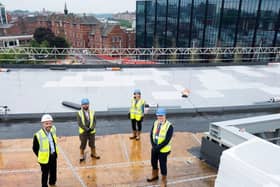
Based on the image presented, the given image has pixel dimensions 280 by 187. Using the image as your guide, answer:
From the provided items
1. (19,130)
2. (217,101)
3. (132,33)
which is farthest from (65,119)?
(132,33)

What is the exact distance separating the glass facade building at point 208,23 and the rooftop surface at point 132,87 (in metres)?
21.8

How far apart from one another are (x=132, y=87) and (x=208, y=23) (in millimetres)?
31267

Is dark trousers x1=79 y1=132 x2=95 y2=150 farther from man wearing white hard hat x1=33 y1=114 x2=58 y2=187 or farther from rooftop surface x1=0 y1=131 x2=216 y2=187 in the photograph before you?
man wearing white hard hat x1=33 y1=114 x2=58 y2=187

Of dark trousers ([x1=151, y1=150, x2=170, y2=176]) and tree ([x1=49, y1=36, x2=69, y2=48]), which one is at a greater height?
dark trousers ([x1=151, y1=150, x2=170, y2=176])

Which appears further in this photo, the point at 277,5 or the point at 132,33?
the point at 132,33

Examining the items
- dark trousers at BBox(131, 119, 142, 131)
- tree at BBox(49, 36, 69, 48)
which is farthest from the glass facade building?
dark trousers at BBox(131, 119, 142, 131)

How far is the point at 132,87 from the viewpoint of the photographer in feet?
35.8

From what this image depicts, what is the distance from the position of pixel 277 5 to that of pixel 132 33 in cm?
4185

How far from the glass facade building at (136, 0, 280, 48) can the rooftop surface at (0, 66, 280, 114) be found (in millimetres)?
21823

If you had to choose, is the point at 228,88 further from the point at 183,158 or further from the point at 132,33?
the point at 132,33

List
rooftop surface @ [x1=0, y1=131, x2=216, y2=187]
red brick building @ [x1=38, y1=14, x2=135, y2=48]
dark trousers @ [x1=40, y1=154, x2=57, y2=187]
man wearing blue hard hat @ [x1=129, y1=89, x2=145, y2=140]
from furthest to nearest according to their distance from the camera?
red brick building @ [x1=38, y1=14, x2=135, y2=48] → man wearing blue hard hat @ [x1=129, y1=89, x2=145, y2=140] → rooftop surface @ [x1=0, y1=131, x2=216, y2=187] → dark trousers @ [x1=40, y1=154, x2=57, y2=187]

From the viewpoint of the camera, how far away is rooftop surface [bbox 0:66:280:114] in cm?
916

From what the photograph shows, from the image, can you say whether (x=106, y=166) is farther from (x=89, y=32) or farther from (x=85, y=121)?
(x=89, y=32)

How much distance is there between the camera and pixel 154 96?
993 cm
